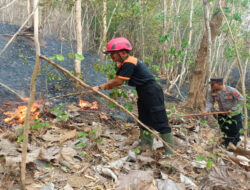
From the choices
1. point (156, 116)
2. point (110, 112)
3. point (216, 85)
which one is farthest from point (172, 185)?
point (110, 112)

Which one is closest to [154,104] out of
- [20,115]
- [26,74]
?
[20,115]

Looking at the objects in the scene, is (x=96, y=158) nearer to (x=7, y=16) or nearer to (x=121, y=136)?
(x=121, y=136)

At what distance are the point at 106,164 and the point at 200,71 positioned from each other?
4.41 meters

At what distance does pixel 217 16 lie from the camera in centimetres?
533

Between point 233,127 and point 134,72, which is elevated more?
point 134,72

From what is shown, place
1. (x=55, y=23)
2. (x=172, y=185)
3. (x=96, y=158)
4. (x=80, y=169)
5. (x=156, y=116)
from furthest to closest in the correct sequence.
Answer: (x=55, y=23), (x=156, y=116), (x=96, y=158), (x=80, y=169), (x=172, y=185)

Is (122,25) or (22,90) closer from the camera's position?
(22,90)

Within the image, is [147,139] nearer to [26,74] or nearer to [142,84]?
[142,84]

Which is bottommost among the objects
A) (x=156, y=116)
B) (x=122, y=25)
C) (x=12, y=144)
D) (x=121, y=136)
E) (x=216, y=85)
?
(x=121, y=136)

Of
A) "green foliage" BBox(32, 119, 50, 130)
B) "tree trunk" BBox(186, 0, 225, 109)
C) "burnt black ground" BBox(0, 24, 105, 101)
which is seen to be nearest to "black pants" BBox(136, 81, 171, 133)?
"green foliage" BBox(32, 119, 50, 130)

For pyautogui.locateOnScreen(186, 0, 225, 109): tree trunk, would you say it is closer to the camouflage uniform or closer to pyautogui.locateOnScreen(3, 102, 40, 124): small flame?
the camouflage uniform

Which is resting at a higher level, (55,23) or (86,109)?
(55,23)

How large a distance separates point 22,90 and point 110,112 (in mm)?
2559

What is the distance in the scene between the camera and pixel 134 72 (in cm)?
285
